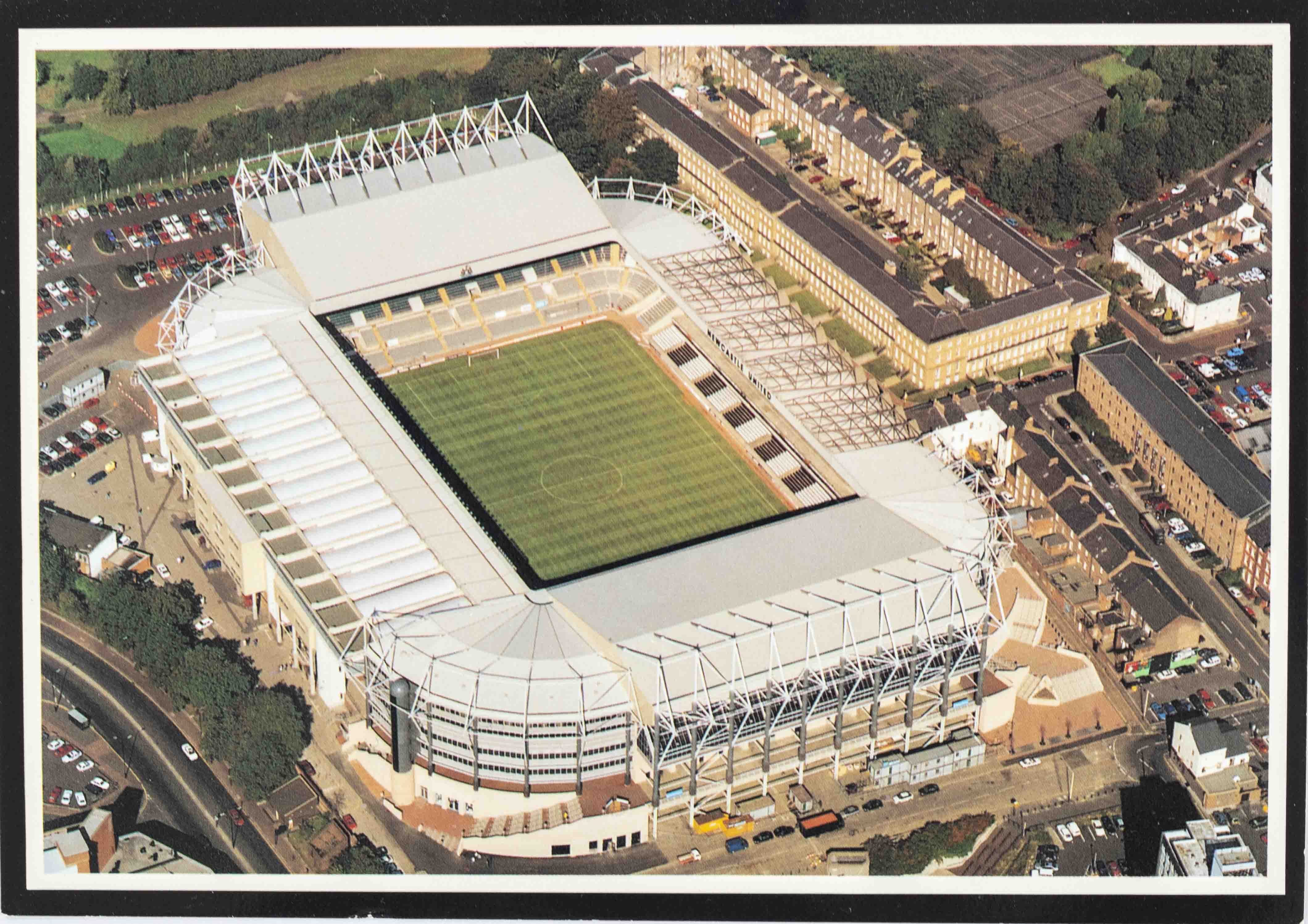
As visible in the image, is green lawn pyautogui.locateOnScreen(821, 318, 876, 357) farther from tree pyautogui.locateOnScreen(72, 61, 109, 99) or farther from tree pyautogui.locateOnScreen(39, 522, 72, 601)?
tree pyautogui.locateOnScreen(72, 61, 109, 99)

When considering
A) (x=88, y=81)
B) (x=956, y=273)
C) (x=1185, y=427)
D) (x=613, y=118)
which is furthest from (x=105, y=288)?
(x=1185, y=427)

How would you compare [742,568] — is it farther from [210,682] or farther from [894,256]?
[894,256]

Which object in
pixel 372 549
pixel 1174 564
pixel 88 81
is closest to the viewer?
pixel 372 549

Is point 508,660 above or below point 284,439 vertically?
below

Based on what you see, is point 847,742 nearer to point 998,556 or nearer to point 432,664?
point 998,556

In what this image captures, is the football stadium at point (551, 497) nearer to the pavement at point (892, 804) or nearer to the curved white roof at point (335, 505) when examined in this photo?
the curved white roof at point (335, 505)

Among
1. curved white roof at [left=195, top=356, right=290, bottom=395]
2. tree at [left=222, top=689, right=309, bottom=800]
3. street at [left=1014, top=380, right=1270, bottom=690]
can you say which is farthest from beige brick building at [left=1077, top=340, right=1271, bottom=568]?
tree at [left=222, top=689, right=309, bottom=800]
